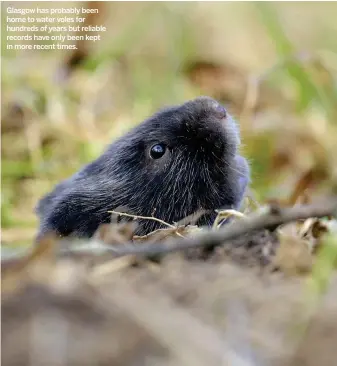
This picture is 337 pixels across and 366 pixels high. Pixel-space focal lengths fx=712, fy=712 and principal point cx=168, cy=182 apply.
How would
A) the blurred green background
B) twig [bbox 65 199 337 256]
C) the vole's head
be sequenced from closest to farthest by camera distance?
twig [bbox 65 199 337 256] < the vole's head < the blurred green background

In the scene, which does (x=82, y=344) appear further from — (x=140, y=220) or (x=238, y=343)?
(x=140, y=220)

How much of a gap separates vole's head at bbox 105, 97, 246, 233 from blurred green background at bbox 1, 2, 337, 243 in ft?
5.99

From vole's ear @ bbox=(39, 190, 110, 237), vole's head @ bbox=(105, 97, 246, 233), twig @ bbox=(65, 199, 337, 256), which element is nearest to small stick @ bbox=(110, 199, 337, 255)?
twig @ bbox=(65, 199, 337, 256)

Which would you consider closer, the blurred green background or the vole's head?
the vole's head

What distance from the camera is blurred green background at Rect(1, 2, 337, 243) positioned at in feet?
21.2

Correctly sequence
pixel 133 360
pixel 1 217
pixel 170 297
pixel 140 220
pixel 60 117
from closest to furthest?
pixel 133 360 → pixel 170 297 → pixel 140 220 → pixel 1 217 → pixel 60 117

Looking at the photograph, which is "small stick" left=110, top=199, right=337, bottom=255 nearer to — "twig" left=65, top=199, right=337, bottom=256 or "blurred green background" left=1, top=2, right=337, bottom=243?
"twig" left=65, top=199, right=337, bottom=256

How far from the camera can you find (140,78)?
8.65 metres

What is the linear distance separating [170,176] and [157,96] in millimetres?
4519

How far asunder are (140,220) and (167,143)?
1.36ft

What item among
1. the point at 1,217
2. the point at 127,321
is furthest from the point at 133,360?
the point at 1,217

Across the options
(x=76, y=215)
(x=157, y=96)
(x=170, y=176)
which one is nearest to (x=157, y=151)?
(x=170, y=176)

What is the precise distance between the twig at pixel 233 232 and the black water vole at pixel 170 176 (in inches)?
38.8

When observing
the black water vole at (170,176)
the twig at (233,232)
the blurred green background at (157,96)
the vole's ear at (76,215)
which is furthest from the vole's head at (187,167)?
the blurred green background at (157,96)
